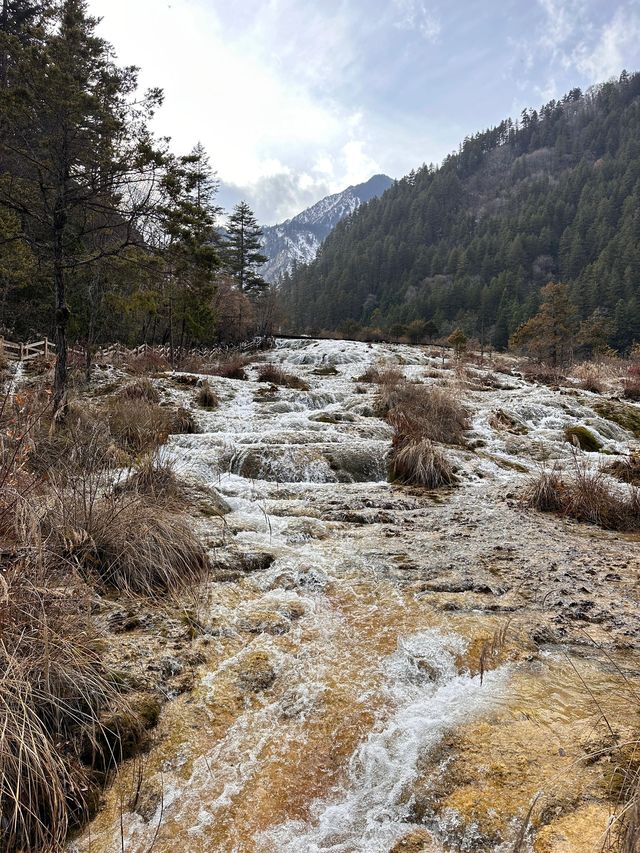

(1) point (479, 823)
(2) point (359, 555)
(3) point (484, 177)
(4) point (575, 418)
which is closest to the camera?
(1) point (479, 823)

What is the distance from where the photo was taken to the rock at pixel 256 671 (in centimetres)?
259

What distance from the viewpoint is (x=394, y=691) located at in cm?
257

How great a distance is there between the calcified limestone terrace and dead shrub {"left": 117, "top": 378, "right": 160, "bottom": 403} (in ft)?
21.5

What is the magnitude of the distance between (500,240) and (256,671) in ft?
318

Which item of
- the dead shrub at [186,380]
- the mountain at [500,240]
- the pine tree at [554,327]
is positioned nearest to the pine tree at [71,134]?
the dead shrub at [186,380]

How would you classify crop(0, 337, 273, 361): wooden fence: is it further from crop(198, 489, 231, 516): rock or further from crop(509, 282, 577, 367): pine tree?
crop(509, 282, 577, 367): pine tree

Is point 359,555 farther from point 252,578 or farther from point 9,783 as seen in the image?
point 9,783

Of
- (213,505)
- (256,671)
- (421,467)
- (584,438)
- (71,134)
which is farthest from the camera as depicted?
(584,438)

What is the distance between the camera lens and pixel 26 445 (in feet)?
8.98

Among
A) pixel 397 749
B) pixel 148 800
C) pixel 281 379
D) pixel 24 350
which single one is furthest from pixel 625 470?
pixel 24 350

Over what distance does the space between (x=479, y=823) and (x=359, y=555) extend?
109 inches

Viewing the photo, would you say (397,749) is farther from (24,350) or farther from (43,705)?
(24,350)

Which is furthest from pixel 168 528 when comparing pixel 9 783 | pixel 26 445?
pixel 9 783

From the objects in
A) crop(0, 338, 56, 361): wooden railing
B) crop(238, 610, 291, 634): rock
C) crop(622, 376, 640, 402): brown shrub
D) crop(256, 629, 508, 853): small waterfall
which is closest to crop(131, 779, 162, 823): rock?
crop(256, 629, 508, 853): small waterfall
